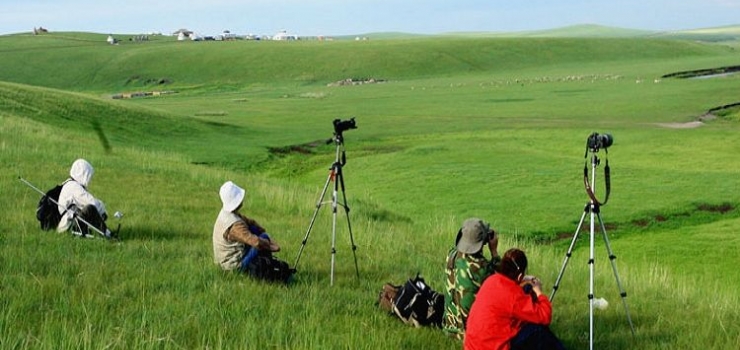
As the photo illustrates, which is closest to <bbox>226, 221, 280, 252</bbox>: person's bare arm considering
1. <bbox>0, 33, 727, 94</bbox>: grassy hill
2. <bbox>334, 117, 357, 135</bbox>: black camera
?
<bbox>334, 117, 357, 135</bbox>: black camera

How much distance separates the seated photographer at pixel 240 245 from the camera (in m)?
11.5

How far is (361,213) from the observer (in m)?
21.6

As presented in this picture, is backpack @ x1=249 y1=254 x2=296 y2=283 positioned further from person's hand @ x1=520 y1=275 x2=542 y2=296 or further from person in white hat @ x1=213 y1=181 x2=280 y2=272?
person's hand @ x1=520 y1=275 x2=542 y2=296

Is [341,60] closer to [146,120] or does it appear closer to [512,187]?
[146,120]

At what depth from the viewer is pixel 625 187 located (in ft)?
89.4

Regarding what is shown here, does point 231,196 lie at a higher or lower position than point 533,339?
higher

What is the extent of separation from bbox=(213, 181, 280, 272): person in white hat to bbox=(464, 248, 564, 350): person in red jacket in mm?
4023

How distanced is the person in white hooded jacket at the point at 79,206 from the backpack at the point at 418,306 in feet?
22.9

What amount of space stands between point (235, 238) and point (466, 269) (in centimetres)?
374

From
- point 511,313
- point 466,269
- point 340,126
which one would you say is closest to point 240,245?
point 340,126

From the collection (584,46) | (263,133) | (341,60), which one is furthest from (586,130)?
(584,46)

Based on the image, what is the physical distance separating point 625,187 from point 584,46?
469ft

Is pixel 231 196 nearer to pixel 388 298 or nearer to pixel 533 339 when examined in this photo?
pixel 388 298

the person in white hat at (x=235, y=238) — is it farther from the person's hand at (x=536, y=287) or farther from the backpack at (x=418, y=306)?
the person's hand at (x=536, y=287)
